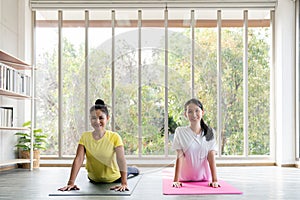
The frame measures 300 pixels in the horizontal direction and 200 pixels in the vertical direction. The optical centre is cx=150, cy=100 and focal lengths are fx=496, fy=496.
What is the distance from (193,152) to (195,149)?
0.10ft

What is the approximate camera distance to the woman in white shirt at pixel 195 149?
12.0ft

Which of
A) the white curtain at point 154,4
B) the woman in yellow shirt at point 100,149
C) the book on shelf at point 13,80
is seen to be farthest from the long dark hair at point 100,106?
the white curtain at point 154,4

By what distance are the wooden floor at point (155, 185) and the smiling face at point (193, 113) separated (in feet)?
1.53

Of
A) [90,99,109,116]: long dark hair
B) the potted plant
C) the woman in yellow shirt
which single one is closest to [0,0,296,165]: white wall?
the potted plant

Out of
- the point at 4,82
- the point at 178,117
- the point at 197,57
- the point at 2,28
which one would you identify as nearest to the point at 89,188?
the point at 178,117

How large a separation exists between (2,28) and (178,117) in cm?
312

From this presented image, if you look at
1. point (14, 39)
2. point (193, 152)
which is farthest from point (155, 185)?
point (14, 39)

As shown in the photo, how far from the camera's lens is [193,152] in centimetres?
394

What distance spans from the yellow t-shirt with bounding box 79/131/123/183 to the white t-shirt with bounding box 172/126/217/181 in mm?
446

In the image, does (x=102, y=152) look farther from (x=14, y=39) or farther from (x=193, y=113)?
(x=14, y=39)

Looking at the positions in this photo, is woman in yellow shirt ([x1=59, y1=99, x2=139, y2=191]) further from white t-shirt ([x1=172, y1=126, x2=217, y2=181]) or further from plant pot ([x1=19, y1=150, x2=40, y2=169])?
plant pot ([x1=19, y1=150, x2=40, y2=169])

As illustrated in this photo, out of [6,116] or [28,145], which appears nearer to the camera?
[6,116]

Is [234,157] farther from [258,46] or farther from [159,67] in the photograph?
[159,67]

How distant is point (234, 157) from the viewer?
669 cm
